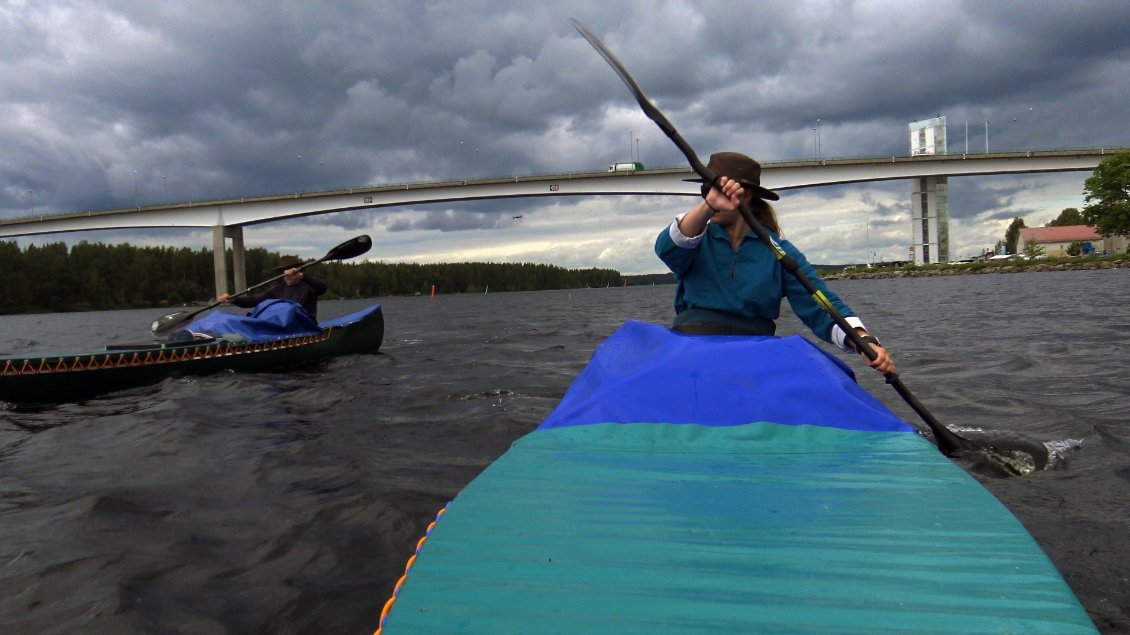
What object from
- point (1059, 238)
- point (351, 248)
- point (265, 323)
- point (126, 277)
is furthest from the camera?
point (1059, 238)

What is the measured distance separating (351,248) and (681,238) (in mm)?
9608

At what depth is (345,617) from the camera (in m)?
2.44

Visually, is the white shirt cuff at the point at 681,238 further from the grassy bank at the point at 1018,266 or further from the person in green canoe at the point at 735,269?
the grassy bank at the point at 1018,266

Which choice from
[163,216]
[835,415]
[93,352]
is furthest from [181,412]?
[163,216]

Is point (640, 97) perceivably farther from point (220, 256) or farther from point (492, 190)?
point (220, 256)

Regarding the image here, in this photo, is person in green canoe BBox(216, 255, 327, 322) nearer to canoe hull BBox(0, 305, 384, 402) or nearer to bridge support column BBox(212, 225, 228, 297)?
canoe hull BBox(0, 305, 384, 402)

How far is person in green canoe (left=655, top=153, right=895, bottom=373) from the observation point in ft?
12.6

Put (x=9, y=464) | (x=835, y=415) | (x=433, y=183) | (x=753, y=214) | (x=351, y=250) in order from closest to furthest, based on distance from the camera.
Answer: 1. (x=835, y=415)
2. (x=753, y=214)
3. (x=9, y=464)
4. (x=351, y=250)
5. (x=433, y=183)

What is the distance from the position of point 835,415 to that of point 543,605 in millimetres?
1819

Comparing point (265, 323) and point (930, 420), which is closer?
point (930, 420)

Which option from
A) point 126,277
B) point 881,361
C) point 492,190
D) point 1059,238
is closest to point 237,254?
point 492,190

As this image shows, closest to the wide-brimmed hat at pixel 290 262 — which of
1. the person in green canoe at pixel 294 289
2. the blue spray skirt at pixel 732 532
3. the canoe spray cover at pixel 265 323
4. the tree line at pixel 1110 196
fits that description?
the person in green canoe at pixel 294 289

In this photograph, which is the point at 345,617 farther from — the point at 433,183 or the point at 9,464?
the point at 433,183

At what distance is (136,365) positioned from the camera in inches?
307
